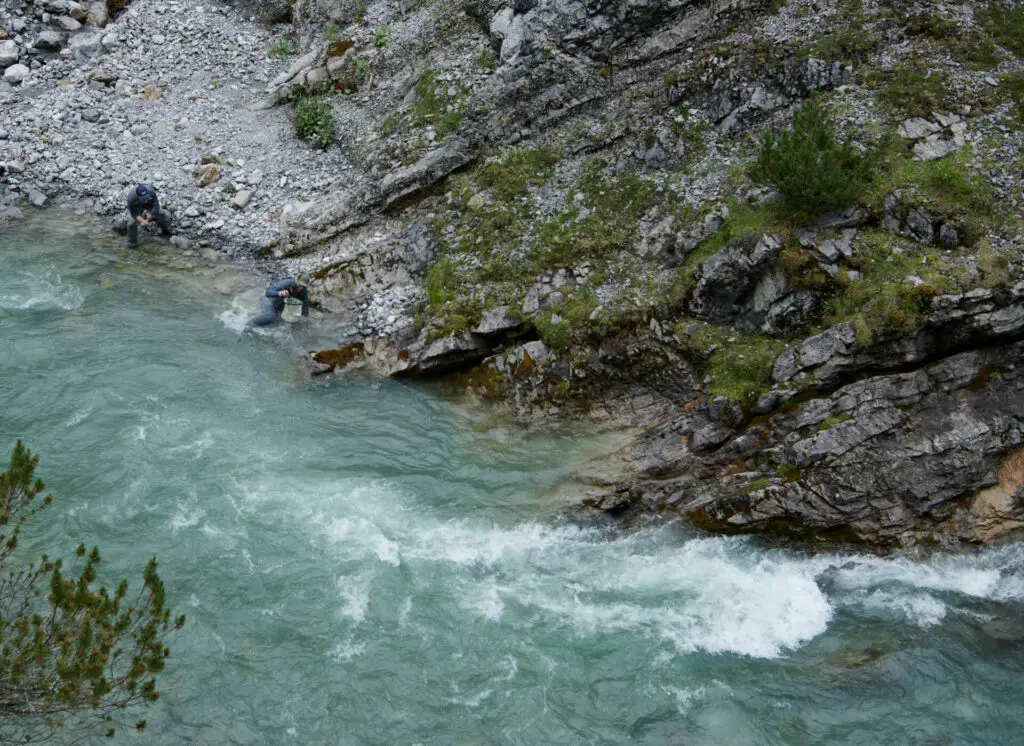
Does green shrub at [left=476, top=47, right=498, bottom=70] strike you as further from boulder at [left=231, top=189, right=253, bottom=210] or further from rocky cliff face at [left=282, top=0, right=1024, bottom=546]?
boulder at [left=231, top=189, right=253, bottom=210]

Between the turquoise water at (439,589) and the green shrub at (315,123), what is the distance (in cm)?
1008

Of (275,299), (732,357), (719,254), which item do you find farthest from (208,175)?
(732,357)

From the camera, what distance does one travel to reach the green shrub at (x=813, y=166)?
17.2 meters

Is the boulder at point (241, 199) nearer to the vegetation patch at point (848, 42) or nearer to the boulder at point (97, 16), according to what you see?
the boulder at point (97, 16)

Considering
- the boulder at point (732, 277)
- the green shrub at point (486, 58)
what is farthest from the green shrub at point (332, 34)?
the boulder at point (732, 277)

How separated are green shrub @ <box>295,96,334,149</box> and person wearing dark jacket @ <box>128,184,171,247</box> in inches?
212

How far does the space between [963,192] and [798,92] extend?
5.55 metres

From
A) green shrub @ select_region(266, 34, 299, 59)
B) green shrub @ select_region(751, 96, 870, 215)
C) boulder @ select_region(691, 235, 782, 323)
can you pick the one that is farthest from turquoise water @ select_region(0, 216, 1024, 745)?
green shrub @ select_region(266, 34, 299, 59)

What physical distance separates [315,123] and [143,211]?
634cm

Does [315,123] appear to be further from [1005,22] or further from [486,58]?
[1005,22]

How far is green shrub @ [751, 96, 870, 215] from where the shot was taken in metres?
17.2

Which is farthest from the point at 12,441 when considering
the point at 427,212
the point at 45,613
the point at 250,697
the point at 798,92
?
the point at 798,92

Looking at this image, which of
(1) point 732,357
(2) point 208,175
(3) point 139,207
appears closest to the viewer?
(1) point 732,357

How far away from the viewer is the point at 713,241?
1894cm
